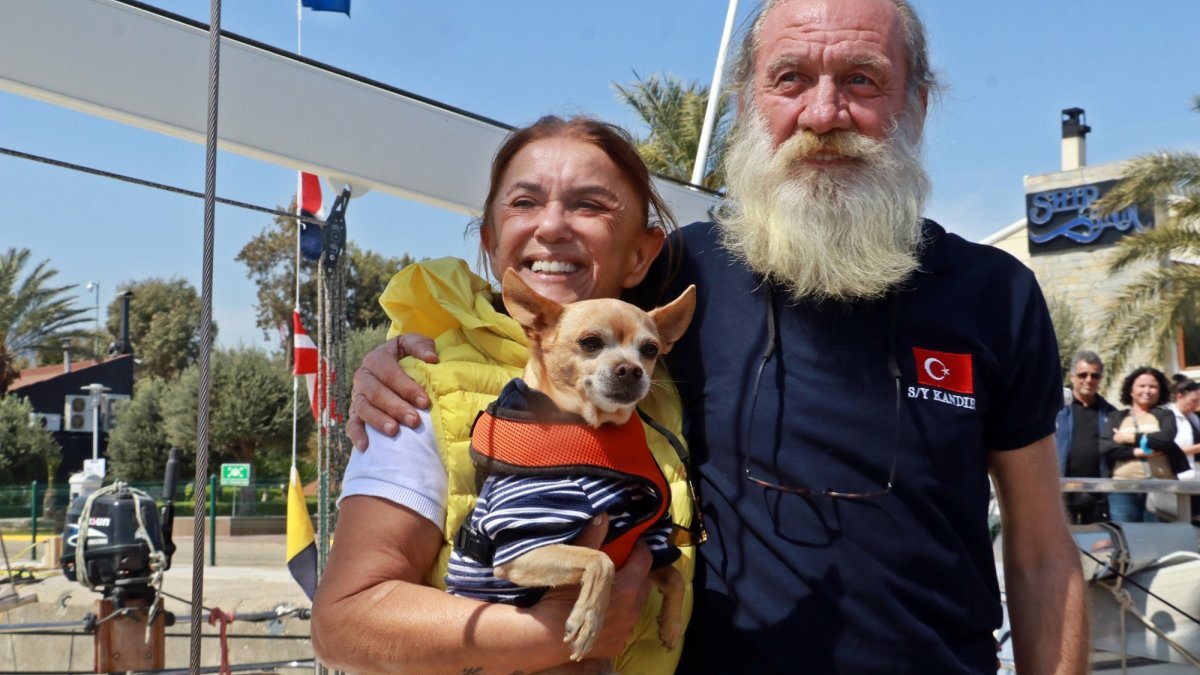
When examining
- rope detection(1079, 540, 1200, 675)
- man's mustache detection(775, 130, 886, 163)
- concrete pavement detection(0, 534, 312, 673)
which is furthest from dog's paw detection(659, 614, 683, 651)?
concrete pavement detection(0, 534, 312, 673)

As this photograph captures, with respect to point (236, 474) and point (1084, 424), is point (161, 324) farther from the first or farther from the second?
point (1084, 424)

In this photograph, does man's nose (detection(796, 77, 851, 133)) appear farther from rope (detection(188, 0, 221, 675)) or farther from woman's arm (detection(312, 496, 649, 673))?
rope (detection(188, 0, 221, 675))

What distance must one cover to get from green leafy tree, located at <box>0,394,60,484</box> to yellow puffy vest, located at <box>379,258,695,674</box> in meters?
33.8

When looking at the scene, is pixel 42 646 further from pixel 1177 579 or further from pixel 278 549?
pixel 278 549

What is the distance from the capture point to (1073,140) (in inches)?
1277

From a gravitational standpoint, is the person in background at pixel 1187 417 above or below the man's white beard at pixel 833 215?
below

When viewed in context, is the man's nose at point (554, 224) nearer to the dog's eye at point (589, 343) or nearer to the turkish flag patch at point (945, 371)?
the dog's eye at point (589, 343)

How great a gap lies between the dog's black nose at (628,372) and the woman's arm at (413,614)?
33 cm

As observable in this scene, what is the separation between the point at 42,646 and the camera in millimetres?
8664

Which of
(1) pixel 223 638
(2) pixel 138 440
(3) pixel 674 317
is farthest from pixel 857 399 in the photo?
(2) pixel 138 440

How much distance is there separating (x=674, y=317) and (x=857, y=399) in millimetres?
391

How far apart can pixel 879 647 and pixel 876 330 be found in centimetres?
63

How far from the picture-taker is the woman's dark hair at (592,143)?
7.50ft

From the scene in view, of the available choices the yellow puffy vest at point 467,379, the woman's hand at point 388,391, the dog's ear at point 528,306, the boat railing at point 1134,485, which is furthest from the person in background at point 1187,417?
the woman's hand at point 388,391
